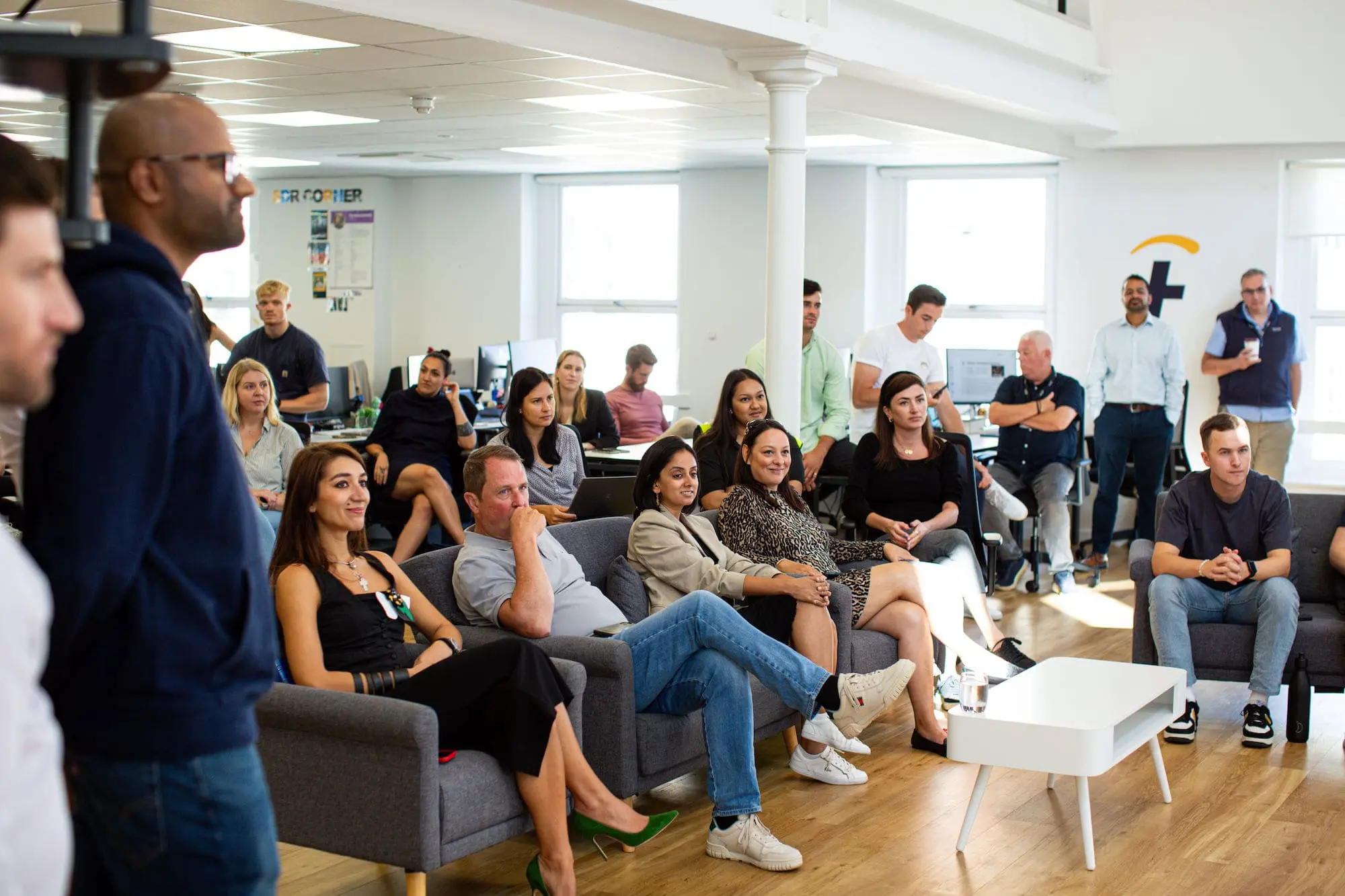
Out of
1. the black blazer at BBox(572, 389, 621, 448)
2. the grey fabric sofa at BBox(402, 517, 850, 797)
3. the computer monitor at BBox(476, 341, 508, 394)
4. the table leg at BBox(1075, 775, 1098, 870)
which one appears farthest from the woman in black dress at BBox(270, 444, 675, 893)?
the computer monitor at BBox(476, 341, 508, 394)

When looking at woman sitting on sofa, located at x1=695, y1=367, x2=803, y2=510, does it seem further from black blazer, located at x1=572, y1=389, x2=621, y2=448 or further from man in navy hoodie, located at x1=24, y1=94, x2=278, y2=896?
man in navy hoodie, located at x1=24, y1=94, x2=278, y2=896

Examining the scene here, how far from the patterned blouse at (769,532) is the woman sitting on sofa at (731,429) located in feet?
2.44

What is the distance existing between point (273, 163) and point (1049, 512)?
7246 mm

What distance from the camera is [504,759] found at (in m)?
3.33

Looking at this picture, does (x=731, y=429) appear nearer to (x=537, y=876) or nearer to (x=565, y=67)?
(x=565, y=67)

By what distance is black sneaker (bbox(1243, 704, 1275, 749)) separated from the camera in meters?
4.97

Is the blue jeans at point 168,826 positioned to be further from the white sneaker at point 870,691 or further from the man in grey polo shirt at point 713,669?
the white sneaker at point 870,691

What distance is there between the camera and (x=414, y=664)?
3.64 m

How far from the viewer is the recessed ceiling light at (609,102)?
767 cm

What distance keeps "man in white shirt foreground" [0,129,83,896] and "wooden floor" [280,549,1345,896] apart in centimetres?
251

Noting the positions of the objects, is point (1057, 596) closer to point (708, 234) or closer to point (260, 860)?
point (708, 234)

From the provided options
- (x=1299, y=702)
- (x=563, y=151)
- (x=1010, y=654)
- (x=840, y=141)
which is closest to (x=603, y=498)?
(x=1010, y=654)

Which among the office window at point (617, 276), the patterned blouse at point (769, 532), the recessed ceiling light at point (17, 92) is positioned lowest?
the patterned blouse at point (769, 532)

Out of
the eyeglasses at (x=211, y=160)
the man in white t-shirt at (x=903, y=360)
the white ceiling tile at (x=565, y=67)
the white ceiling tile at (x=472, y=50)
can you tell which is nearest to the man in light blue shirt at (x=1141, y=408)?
the man in white t-shirt at (x=903, y=360)
